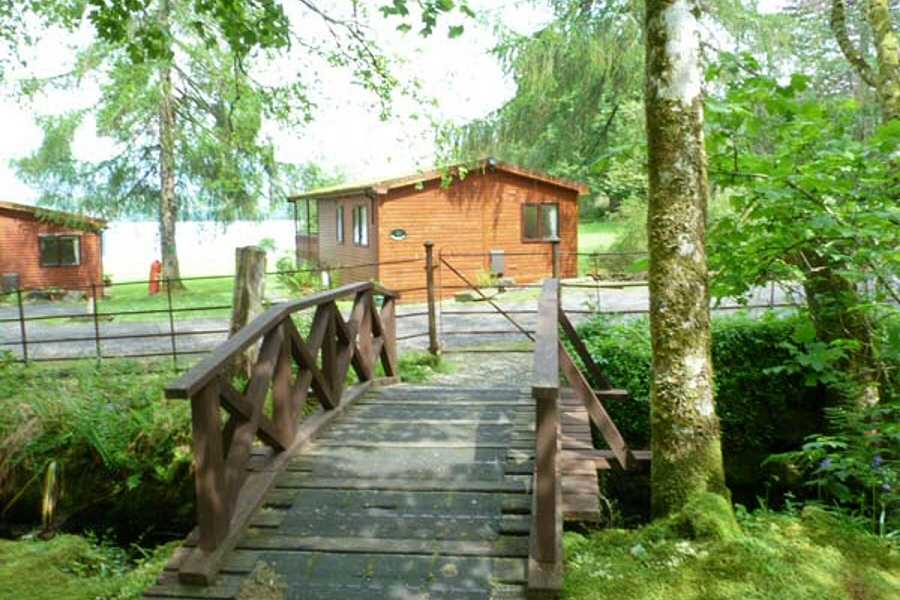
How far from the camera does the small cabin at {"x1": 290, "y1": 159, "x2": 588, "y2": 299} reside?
20766 millimetres

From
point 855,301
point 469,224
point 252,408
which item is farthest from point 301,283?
point 252,408

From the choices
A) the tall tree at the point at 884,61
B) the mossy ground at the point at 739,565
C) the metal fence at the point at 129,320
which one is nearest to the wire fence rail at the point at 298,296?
the metal fence at the point at 129,320

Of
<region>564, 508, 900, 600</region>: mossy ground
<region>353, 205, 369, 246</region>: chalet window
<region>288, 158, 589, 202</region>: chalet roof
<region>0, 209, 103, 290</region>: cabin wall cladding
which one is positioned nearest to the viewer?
<region>564, 508, 900, 600</region>: mossy ground

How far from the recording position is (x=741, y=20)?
59.0 ft

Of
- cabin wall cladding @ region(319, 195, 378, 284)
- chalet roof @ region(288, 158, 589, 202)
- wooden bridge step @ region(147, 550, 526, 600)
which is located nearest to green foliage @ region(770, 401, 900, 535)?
wooden bridge step @ region(147, 550, 526, 600)

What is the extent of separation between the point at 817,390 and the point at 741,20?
42.6ft

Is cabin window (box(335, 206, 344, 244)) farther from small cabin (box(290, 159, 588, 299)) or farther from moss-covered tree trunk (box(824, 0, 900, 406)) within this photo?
moss-covered tree trunk (box(824, 0, 900, 406))

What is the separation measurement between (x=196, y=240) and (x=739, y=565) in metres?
27.2

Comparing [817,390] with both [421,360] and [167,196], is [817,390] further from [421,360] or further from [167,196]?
[167,196]

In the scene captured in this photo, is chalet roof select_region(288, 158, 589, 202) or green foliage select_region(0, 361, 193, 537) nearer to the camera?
green foliage select_region(0, 361, 193, 537)

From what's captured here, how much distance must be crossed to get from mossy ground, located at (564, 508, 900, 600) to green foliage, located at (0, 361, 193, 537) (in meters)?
3.89

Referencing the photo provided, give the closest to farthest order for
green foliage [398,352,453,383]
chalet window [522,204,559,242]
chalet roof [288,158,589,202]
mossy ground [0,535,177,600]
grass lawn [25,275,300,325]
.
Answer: mossy ground [0,535,177,600] < green foliage [398,352,453,383] < grass lawn [25,275,300,325] < chalet roof [288,158,589,202] < chalet window [522,204,559,242]

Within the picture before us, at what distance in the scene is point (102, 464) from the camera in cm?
646

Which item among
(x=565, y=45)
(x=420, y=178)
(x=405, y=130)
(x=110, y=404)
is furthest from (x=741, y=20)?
(x=110, y=404)
